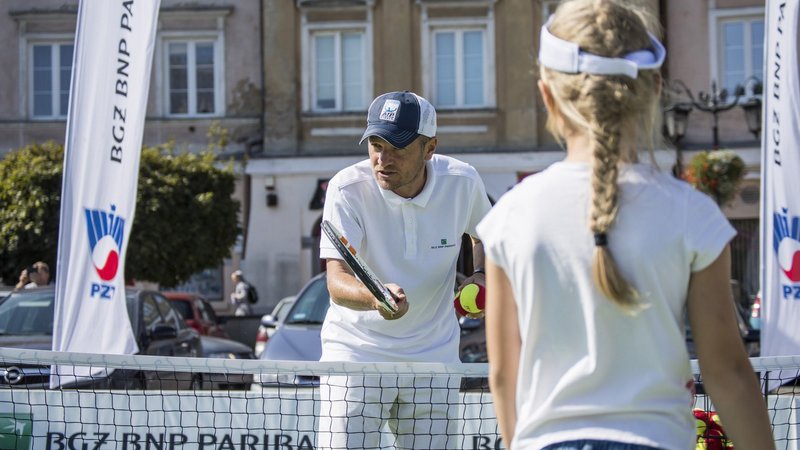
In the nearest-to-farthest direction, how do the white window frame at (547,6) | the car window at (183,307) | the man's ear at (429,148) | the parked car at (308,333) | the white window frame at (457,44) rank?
the man's ear at (429,148) < the parked car at (308,333) < the car window at (183,307) < the white window frame at (547,6) < the white window frame at (457,44)

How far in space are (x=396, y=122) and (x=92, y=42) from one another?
524cm

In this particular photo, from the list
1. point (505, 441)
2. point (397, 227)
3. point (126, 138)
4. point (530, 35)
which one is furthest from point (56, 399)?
point (530, 35)

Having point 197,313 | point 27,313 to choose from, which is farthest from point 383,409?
point 197,313

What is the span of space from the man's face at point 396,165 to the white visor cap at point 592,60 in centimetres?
207

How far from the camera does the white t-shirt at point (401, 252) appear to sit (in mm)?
4934

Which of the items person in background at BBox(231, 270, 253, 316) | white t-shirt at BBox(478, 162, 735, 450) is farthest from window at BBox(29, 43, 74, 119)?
white t-shirt at BBox(478, 162, 735, 450)

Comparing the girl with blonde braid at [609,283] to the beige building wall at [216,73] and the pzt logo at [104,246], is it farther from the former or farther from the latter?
the beige building wall at [216,73]

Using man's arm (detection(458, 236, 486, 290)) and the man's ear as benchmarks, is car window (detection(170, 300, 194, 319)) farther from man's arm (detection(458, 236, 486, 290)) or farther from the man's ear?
the man's ear

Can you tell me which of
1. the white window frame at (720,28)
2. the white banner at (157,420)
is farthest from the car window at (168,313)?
the white window frame at (720,28)

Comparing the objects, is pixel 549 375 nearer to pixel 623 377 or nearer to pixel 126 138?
pixel 623 377

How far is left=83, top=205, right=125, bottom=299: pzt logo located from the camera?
945 centimetres

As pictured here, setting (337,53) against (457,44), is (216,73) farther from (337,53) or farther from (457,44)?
(457,44)

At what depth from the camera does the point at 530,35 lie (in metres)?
27.3

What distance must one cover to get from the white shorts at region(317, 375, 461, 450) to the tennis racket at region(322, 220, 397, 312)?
71 cm
